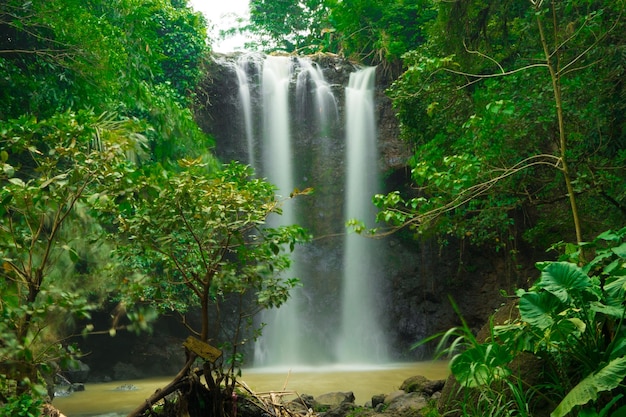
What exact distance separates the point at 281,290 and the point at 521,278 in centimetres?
1078

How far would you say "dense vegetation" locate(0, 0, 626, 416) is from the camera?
3.34m

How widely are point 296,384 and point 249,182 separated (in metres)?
6.76

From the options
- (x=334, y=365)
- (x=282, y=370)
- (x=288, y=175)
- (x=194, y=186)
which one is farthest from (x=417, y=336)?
(x=194, y=186)

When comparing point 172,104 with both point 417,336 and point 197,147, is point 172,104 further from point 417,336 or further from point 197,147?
point 417,336

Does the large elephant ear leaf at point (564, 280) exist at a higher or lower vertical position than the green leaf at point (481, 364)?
higher

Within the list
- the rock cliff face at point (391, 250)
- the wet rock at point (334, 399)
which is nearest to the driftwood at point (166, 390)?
the wet rock at point (334, 399)

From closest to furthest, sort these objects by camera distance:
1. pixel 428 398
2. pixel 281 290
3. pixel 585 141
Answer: pixel 281 290 → pixel 428 398 → pixel 585 141

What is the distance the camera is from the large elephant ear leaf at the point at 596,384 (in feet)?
9.15

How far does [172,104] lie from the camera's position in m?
11.8

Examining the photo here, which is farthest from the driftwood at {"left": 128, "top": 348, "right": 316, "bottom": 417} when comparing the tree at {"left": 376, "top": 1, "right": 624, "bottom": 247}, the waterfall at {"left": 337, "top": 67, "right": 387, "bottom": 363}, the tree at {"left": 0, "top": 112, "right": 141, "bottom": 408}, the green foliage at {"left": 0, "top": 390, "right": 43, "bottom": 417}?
the waterfall at {"left": 337, "top": 67, "right": 387, "bottom": 363}

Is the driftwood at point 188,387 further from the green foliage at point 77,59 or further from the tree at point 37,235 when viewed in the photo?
the green foliage at point 77,59

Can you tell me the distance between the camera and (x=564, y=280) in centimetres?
318

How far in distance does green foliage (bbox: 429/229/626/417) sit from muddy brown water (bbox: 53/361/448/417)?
4958 mm

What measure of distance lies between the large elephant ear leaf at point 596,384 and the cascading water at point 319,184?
42.6 feet
